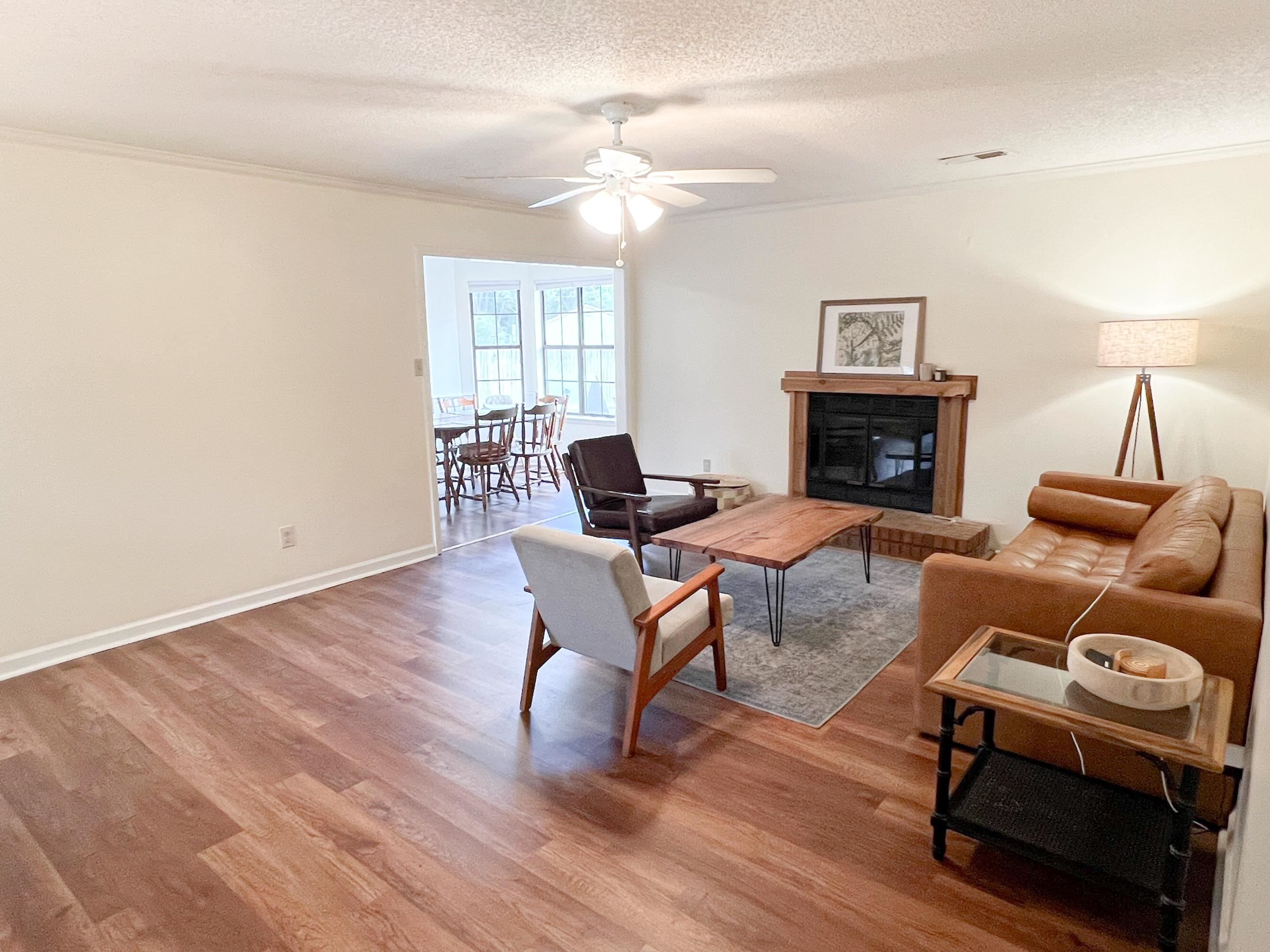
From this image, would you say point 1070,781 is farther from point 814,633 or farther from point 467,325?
point 467,325

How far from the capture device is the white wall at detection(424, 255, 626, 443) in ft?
27.1

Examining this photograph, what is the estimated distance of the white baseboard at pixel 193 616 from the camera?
3443mm

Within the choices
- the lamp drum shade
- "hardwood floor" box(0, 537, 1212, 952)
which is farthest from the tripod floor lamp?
"hardwood floor" box(0, 537, 1212, 952)

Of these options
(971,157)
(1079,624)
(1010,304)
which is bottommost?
(1079,624)

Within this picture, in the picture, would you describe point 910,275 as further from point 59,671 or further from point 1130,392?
point 59,671

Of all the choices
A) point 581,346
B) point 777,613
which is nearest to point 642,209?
point 777,613

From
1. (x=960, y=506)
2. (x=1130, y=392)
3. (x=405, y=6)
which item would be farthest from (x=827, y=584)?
(x=405, y=6)

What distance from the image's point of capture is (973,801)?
2.16m

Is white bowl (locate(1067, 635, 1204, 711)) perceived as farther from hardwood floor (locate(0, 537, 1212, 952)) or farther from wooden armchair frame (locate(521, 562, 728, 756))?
wooden armchair frame (locate(521, 562, 728, 756))

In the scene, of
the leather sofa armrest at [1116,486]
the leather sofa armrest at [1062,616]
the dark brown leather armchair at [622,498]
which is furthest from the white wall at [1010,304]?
the leather sofa armrest at [1062,616]

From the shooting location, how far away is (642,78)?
260cm

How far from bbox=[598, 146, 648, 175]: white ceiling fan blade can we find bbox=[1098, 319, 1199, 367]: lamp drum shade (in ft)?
9.16

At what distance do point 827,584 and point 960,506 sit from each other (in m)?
1.27

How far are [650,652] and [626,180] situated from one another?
1.85 meters
